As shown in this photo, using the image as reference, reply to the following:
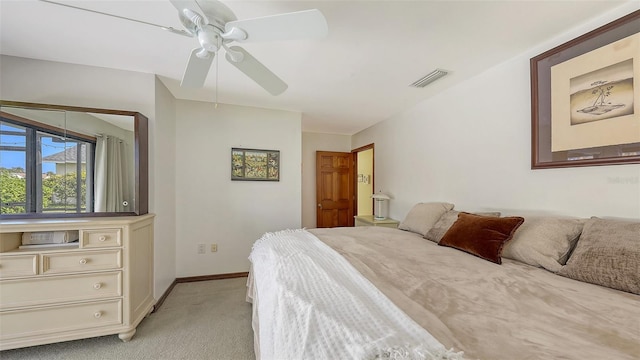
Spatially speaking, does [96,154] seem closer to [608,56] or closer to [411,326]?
[411,326]

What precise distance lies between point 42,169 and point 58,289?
3.25ft

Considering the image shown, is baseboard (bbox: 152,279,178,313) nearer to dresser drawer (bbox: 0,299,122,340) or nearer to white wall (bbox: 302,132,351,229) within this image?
dresser drawer (bbox: 0,299,122,340)

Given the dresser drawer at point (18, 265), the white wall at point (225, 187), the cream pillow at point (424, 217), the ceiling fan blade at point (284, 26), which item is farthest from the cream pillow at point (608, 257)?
the dresser drawer at point (18, 265)

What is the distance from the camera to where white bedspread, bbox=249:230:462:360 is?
2.13ft

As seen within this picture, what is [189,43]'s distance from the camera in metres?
1.87

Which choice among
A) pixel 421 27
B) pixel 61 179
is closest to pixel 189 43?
pixel 61 179

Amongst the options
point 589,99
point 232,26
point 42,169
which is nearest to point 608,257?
point 589,99

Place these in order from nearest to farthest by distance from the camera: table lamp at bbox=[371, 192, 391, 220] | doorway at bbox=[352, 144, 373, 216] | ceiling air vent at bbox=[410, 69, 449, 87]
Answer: ceiling air vent at bbox=[410, 69, 449, 87], table lamp at bbox=[371, 192, 391, 220], doorway at bbox=[352, 144, 373, 216]

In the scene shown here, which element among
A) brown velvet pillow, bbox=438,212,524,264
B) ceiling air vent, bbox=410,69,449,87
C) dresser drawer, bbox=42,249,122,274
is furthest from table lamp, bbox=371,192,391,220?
dresser drawer, bbox=42,249,122,274

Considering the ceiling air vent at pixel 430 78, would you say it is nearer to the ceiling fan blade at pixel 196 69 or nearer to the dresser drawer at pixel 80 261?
the ceiling fan blade at pixel 196 69

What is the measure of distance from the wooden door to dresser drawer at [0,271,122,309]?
11.3 feet

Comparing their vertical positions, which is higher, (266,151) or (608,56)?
(608,56)

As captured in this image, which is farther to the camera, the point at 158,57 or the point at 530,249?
the point at 158,57

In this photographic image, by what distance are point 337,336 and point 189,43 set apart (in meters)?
2.22
